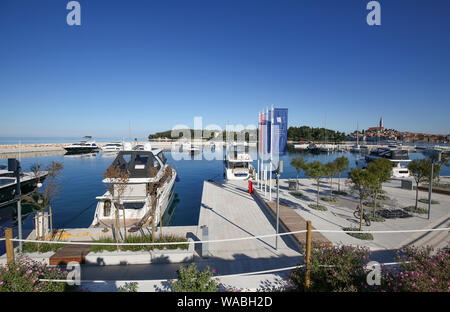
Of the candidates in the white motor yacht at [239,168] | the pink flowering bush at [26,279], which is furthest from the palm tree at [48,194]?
the white motor yacht at [239,168]

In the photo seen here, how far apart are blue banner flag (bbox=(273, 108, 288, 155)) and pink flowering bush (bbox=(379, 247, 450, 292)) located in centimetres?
1019

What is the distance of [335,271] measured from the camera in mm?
4176

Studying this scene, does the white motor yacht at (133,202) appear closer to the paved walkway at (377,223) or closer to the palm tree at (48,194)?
the palm tree at (48,194)

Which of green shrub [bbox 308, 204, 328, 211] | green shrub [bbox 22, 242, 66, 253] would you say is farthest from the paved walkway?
green shrub [bbox 22, 242, 66, 253]

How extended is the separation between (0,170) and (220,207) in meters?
21.3

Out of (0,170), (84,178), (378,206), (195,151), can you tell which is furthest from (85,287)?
(195,151)

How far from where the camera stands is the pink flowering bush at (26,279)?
3619mm

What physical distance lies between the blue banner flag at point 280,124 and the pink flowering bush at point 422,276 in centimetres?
1019

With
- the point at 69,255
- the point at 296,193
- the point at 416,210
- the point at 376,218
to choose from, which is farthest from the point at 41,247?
the point at 416,210

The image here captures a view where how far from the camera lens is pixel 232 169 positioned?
74.9 feet

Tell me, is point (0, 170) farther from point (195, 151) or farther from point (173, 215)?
point (195, 151)

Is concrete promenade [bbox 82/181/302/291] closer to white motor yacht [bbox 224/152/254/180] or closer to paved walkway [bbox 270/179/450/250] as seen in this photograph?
paved walkway [bbox 270/179/450/250]
